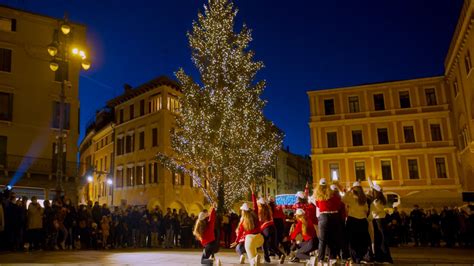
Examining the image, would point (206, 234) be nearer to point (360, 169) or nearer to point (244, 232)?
point (244, 232)

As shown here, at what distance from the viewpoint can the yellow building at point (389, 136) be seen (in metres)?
44.5

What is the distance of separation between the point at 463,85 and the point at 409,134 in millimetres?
12682

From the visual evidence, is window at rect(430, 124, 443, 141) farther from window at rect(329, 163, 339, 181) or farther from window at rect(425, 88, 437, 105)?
window at rect(329, 163, 339, 181)

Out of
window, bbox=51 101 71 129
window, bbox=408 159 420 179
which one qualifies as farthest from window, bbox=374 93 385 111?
window, bbox=51 101 71 129

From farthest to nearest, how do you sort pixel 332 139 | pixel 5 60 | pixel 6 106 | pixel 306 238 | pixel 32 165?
pixel 332 139
pixel 5 60
pixel 6 106
pixel 32 165
pixel 306 238

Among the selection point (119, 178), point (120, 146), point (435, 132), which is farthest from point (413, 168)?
point (120, 146)

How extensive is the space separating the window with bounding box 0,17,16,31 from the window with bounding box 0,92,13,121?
15.9 feet

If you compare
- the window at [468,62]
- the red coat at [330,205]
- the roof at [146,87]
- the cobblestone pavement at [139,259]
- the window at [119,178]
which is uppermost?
the roof at [146,87]

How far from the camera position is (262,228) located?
40.1ft

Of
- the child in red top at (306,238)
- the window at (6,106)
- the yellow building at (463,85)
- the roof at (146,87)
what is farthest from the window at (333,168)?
the child in red top at (306,238)

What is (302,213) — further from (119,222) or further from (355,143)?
(355,143)

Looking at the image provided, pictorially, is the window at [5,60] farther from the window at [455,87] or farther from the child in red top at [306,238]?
the window at [455,87]

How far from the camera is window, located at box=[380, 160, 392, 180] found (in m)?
45.8

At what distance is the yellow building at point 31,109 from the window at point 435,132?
3387cm
